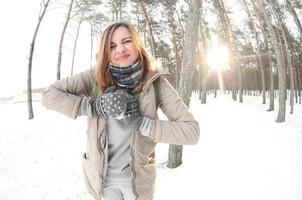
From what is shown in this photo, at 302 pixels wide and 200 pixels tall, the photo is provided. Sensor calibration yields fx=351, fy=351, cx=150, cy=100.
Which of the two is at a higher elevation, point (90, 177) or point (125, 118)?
point (125, 118)

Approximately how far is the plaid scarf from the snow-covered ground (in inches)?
148

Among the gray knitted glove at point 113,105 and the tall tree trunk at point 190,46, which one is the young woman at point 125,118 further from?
the tall tree trunk at point 190,46

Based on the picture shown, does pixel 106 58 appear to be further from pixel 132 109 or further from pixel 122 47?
pixel 132 109

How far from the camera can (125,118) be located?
2402 millimetres

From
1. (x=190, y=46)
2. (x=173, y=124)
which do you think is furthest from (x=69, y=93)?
(x=190, y=46)

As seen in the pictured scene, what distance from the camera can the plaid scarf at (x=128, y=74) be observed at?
97.7 inches

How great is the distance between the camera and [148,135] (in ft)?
7.80

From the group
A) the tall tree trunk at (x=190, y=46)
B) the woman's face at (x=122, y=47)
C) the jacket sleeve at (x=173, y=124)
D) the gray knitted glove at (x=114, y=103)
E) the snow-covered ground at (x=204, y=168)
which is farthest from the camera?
the tall tree trunk at (x=190, y=46)

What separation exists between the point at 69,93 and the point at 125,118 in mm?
504

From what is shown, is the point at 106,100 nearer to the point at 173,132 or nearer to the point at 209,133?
the point at 173,132

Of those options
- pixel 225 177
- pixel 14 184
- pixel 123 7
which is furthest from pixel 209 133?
pixel 123 7

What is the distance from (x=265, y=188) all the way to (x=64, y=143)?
8532mm

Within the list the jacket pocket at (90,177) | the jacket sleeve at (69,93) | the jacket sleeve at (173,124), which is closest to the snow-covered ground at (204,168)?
the jacket pocket at (90,177)

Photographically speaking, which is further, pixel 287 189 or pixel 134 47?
pixel 287 189
